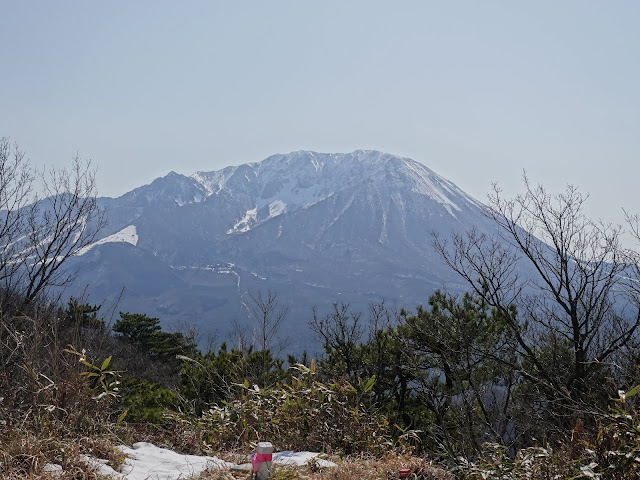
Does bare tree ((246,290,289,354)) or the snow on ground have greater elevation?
bare tree ((246,290,289,354))

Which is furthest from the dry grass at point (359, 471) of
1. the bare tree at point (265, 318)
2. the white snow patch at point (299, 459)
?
the bare tree at point (265, 318)

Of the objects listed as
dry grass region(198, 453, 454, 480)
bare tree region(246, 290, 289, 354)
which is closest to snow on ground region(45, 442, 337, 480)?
dry grass region(198, 453, 454, 480)

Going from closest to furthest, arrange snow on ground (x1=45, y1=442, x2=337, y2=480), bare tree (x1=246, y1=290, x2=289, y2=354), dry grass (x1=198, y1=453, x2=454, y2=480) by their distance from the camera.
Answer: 1. snow on ground (x1=45, y1=442, x2=337, y2=480)
2. dry grass (x1=198, y1=453, x2=454, y2=480)
3. bare tree (x1=246, y1=290, x2=289, y2=354)

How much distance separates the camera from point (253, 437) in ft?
16.1

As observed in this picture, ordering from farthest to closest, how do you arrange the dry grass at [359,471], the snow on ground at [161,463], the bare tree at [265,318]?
the bare tree at [265,318] → the dry grass at [359,471] → the snow on ground at [161,463]

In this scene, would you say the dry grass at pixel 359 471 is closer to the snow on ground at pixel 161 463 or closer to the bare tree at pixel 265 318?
the snow on ground at pixel 161 463

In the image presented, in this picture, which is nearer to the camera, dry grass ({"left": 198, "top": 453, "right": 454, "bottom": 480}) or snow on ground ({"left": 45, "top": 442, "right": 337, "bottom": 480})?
snow on ground ({"left": 45, "top": 442, "right": 337, "bottom": 480})

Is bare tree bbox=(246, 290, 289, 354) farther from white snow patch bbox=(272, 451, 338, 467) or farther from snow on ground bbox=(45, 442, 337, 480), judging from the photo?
snow on ground bbox=(45, 442, 337, 480)

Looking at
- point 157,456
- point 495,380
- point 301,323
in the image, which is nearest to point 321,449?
point 157,456

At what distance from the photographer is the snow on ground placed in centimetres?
344

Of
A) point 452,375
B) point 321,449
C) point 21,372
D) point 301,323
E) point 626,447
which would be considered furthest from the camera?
point 301,323

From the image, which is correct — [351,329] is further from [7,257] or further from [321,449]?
[321,449]

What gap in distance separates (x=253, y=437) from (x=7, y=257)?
260 inches

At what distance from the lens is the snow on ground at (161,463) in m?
3.44
